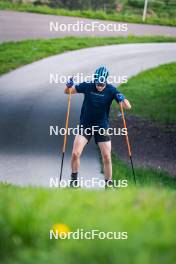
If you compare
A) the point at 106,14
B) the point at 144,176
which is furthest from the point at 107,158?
the point at 106,14

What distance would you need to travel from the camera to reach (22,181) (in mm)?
12938

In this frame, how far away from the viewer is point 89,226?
17.7ft

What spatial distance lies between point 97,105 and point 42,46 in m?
18.9

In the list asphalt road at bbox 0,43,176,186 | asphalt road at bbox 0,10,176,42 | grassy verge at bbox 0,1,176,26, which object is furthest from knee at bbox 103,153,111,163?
grassy verge at bbox 0,1,176,26

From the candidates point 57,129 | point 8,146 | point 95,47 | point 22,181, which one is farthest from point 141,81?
point 22,181

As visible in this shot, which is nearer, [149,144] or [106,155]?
[106,155]

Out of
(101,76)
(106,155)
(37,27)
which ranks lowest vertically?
(106,155)

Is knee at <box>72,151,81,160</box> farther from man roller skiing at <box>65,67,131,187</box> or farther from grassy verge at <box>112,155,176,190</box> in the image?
grassy verge at <box>112,155,176,190</box>

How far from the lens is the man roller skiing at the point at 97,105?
11.5 m

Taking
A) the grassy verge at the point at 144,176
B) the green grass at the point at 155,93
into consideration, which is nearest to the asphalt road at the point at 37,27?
the green grass at the point at 155,93

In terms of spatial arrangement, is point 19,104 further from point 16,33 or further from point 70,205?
point 70,205

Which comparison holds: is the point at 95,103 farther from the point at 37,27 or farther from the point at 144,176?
the point at 37,27

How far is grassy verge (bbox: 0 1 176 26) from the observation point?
31006mm

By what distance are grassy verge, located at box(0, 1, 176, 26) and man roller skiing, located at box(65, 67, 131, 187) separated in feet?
60.8
